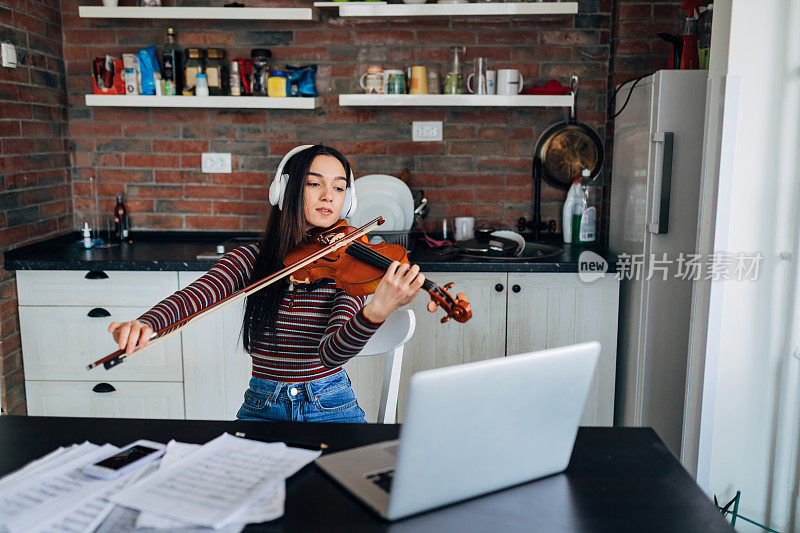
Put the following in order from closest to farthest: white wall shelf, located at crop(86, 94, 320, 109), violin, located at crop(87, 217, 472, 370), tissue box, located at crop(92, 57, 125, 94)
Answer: violin, located at crop(87, 217, 472, 370) < white wall shelf, located at crop(86, 94, 320, 109) < tissue box, located at crop(92, 57, 125, 94)

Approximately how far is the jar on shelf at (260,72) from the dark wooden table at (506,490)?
1.93 m

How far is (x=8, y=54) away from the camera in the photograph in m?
2.62

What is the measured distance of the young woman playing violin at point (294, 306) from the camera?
1.65 meters

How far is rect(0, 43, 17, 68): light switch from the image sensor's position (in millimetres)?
2592

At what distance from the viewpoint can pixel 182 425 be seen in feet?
4.23

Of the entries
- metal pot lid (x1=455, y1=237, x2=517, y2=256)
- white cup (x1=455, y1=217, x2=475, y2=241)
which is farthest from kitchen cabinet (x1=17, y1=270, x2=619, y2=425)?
white cup (x1=455, y1=217, x2=475, y2=241)

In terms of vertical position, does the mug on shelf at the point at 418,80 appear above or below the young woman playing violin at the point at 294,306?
above

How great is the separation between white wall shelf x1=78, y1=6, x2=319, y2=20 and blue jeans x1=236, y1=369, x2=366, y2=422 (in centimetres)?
169

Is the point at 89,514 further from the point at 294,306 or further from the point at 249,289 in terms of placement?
the point at 294,306

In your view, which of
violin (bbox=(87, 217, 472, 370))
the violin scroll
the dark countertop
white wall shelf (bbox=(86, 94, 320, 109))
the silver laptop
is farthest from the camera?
white wall shelf (bbox=(86, 94, 320, 109))

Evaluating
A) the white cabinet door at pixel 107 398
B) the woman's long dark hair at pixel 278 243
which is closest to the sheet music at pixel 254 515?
the woman's long dark hair at pixel 278 243

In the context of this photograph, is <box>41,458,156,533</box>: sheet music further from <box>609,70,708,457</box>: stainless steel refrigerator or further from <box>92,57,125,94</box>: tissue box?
<box>92,57,125,94</box>: tissue box

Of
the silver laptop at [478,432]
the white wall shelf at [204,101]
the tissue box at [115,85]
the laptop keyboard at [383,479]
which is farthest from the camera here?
the tissue box at [115,85]

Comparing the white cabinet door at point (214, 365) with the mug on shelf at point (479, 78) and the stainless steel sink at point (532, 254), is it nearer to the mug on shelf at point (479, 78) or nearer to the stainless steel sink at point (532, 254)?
the stainless steel sink at point (532, 254)
